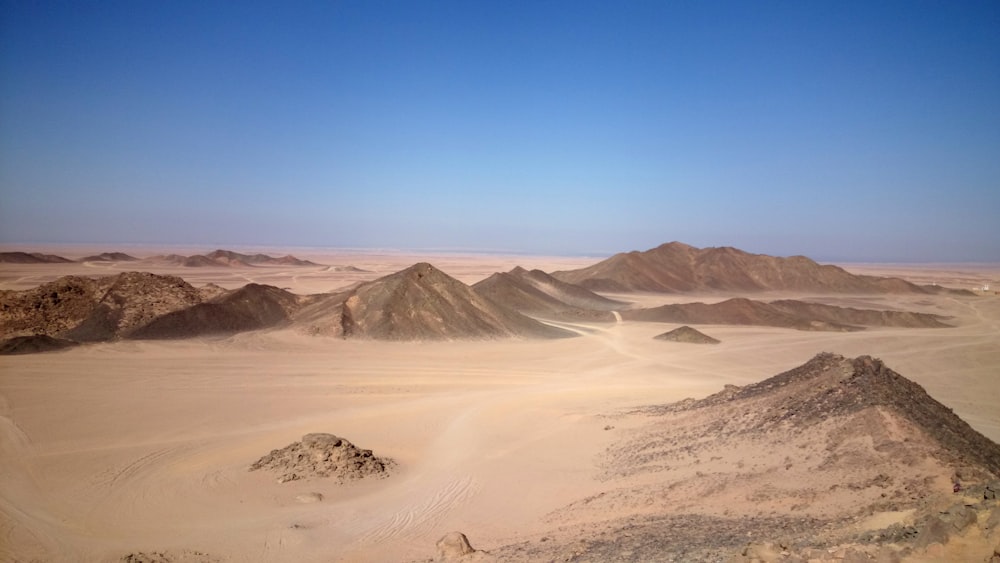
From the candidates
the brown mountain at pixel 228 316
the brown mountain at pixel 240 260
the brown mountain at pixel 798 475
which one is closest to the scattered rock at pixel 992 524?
the brown mountain at pixel 798 475

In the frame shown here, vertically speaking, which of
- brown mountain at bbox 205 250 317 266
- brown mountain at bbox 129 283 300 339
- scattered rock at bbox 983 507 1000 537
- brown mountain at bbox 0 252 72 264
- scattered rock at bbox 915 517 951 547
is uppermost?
brown mountain at bbox 205 250 317 266

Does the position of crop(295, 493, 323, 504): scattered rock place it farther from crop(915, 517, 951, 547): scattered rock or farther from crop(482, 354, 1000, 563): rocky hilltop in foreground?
crop(915, 517, 951, 547): scattered rock

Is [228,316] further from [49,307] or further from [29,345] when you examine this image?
[29,345]

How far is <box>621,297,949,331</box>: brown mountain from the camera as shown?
46406mm

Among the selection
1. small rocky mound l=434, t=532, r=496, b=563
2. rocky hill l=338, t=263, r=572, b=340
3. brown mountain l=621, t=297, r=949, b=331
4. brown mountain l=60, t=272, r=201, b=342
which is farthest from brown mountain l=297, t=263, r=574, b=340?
small rocky mound l=434, t=532, r=496, b=563

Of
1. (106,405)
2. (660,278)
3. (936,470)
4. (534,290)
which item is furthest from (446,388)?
(660,278)

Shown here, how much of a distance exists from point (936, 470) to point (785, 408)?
11.3 feet

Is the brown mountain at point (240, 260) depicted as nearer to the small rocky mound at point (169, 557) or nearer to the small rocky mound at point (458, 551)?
the small rocky mound at point (169, 557)

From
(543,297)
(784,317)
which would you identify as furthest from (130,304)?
(784,317)

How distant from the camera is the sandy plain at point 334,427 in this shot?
10.4m

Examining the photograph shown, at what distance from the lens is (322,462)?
1333 cm

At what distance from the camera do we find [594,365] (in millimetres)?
30203

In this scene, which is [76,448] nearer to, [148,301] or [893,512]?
[893,512]

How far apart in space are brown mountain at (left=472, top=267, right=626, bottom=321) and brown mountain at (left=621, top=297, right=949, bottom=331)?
14.9 ft
